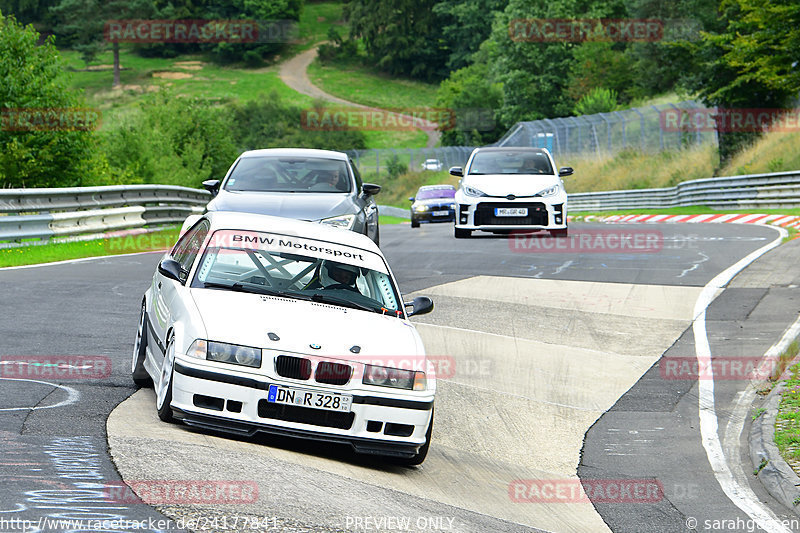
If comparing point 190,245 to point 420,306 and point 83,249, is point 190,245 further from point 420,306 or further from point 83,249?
point 83,249

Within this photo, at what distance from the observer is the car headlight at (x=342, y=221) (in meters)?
12.9

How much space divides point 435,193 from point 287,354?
29.4m

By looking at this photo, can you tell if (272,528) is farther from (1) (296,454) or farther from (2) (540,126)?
(2) (540,126)

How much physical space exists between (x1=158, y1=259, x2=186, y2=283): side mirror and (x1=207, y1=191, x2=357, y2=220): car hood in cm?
481

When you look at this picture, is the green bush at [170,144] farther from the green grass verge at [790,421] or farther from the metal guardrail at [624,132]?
the green grass verge at [790,421]

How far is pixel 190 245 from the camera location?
8.41m

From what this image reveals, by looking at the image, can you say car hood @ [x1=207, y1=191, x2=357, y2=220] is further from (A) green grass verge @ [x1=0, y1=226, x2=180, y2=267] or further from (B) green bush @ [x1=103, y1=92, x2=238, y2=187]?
(B) green bush @ [x1=103, y1=92, x2=238, y2=187]

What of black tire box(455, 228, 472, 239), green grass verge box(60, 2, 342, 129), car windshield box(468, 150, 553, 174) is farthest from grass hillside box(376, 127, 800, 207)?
green grass verge box(60, 2, 342, 129)

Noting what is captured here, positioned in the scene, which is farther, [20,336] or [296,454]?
[20,336]

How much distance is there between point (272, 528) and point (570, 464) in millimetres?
3545

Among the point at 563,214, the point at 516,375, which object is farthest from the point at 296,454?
the point at 563,214

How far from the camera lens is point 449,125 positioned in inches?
3964

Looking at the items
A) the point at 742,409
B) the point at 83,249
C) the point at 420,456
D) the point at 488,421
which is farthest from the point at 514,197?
the point at 420,456

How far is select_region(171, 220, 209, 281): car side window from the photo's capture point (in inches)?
314
